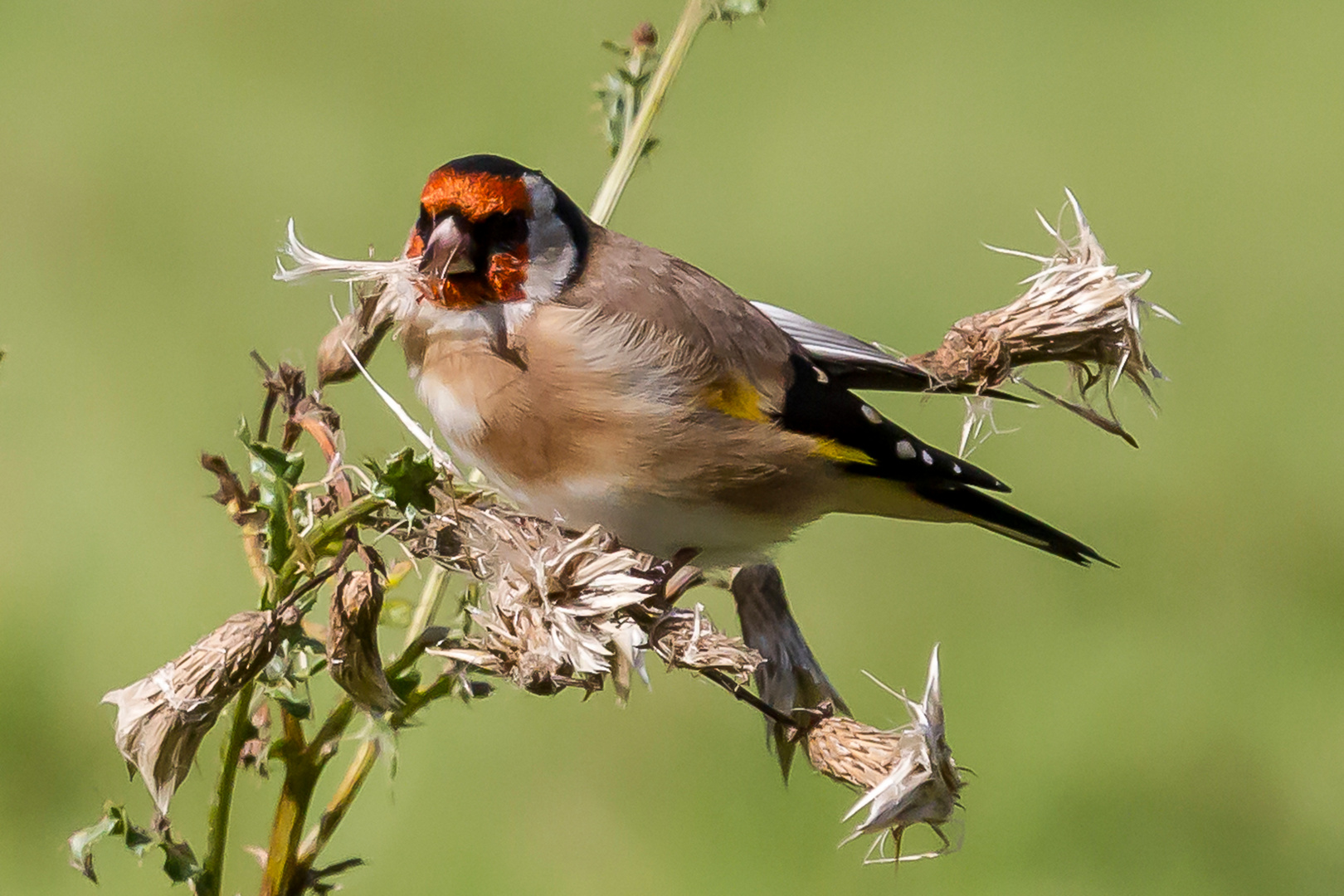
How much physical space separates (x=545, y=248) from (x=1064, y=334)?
626mm

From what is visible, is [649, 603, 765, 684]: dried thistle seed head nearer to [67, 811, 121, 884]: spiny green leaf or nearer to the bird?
the bird

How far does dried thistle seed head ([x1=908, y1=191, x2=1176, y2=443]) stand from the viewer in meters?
1.75

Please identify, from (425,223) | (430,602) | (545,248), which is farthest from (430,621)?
(545,248)

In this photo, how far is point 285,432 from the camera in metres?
1.45

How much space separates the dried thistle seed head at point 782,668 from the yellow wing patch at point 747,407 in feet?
1.01

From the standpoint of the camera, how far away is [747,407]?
203 cm

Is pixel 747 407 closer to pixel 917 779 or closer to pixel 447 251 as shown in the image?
pixel 447 251

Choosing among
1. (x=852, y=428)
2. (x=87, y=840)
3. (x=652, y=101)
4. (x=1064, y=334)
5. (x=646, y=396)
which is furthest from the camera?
(x=852, y=428)

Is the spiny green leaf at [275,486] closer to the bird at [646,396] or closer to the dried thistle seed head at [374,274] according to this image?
the dried thistle seed head at [374,274]

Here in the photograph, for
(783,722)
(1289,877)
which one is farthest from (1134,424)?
(783,722)

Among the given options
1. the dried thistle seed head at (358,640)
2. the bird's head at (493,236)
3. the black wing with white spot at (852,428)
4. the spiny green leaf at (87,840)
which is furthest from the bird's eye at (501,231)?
the spiny green leaf at (87,840)

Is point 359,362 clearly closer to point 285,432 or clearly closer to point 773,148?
point 285,432

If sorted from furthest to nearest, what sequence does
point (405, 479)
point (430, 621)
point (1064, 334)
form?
point (1064, 334) < point (430, 621) < point (405, 479)

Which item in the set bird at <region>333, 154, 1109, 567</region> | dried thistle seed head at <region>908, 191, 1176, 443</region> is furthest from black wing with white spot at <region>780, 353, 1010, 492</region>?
dried thistle seed head at <region>908, 191, 1176, 443</region>
